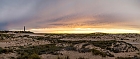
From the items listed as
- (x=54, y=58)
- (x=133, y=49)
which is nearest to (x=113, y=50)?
(x=133, y=49)

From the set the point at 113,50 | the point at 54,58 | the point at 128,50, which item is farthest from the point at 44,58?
the point at 128,50

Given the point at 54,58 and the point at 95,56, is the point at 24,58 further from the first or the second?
the point at 95,56

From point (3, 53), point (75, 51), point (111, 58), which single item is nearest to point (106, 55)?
point (111, 58)

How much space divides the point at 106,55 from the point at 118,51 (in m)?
5.64

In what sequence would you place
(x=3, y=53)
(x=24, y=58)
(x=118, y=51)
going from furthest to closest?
1. (x=118, y=51)
2. (x=3, y=53)
3. (x=24, y=58)

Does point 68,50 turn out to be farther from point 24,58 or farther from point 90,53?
point 24,58

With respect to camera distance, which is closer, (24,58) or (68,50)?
(24,58)

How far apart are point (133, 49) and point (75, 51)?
9.56m

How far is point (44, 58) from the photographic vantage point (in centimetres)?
2048

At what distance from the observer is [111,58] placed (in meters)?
21.6

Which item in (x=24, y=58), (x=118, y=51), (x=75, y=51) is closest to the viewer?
(x=24, y=58)

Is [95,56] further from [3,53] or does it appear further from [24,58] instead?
[3,53]

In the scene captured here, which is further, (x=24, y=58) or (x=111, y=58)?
(x=111, y=58)

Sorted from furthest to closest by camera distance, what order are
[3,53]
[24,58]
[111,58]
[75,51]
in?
[75,51]
[3,53]
[111,58]
[24,58]
